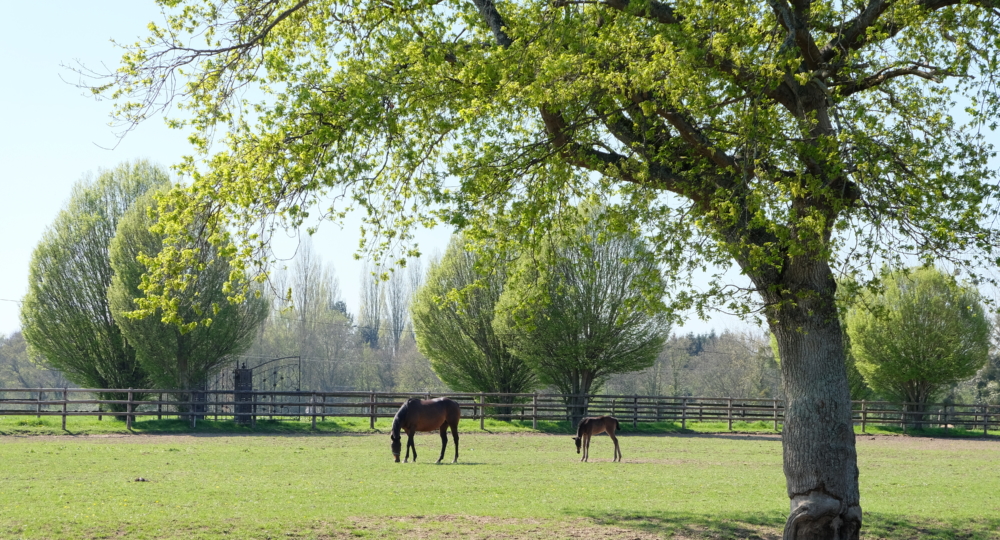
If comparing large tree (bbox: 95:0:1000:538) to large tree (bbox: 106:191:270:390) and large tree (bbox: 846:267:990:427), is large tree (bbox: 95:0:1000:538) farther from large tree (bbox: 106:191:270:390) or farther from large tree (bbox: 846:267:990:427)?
large tree (bbox: 846:267:990:427)

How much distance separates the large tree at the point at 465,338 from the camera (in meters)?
34.9

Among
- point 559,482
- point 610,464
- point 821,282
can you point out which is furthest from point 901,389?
point 821,282

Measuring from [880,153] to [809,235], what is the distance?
86 centimetres

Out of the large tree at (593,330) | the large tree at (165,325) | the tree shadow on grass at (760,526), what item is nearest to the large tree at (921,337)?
the large tree at (593,330)

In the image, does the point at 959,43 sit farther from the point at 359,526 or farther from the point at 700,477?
the point at 700,477

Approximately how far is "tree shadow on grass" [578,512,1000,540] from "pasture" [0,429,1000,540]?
0.03 m

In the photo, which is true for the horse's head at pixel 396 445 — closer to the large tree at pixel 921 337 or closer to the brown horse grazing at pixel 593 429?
the brown horse grazing at pixel 593 429

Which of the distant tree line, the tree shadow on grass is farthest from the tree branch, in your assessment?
the distant tree line

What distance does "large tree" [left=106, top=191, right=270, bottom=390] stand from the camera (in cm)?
2980

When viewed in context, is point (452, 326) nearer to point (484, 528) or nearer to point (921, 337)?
point (921, 337)

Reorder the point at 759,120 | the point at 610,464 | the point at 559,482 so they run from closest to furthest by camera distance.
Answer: the point at 759,120
the point at 559,482
the point at 610,464

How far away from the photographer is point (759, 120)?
767cm

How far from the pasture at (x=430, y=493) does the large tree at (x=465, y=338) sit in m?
14.3

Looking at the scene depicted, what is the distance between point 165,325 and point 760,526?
24289mm
